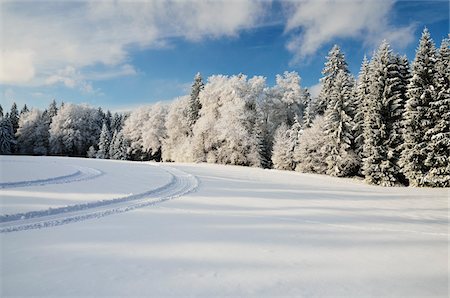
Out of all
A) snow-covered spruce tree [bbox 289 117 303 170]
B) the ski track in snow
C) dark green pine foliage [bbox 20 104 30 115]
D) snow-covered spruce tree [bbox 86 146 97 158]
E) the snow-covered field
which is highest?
dark green pine foliage [bbox 20 104 30 115]

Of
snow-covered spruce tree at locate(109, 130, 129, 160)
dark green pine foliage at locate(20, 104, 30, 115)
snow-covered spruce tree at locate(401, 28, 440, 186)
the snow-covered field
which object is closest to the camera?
the snow-covered field

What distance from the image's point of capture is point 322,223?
837cm

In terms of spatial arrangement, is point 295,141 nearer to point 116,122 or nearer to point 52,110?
point 116,122

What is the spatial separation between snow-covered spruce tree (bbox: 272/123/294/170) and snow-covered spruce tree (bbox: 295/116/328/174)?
2171 millimetres

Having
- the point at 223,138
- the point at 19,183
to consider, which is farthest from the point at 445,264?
the point at 223,138

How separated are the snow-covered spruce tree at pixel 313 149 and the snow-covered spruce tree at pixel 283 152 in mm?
2171

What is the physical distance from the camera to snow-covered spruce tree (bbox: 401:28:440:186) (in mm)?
23703

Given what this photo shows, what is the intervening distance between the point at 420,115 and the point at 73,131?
60655 mm

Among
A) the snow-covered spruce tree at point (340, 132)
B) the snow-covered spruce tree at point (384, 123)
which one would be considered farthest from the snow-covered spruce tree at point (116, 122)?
the snow-covered spruce tree at point (384, 123)

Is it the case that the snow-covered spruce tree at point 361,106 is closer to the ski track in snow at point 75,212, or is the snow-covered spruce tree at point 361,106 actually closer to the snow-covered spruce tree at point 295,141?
the snow-covered spruce tree at point 295,141

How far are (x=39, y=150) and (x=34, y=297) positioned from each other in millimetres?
70997

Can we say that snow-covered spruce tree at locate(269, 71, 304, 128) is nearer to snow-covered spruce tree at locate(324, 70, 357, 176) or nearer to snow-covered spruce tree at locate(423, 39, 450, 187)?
snow-covered spruce tree at locate(324, 70, 357, 176)

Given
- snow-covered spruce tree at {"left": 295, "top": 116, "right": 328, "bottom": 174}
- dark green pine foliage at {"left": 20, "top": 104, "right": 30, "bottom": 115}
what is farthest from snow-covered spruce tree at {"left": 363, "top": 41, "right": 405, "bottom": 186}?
dark green pine foliage at {"left": 20, "top": 104, "right": 30, "bottom": 115}

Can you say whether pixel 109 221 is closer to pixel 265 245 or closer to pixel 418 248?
pixel 265 245
